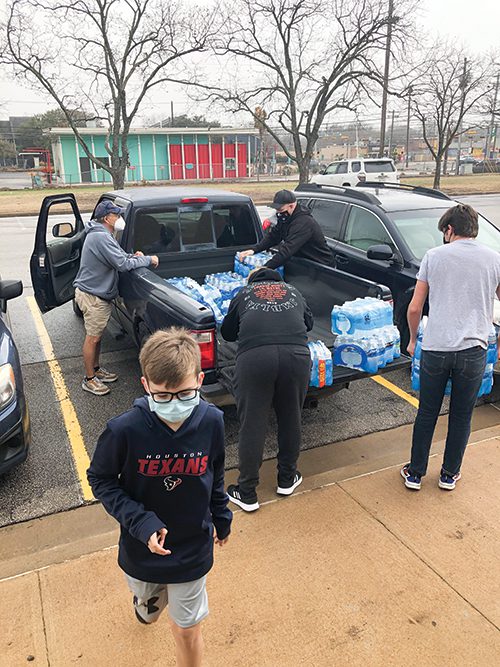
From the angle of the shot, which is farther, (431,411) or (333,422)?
(333,422)

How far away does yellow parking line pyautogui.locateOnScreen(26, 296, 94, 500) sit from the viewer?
402 centimetres

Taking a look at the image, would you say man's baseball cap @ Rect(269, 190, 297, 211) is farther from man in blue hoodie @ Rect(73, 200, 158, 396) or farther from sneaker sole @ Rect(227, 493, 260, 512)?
sneaker sole @ Rect(227, 493, 260, 512)

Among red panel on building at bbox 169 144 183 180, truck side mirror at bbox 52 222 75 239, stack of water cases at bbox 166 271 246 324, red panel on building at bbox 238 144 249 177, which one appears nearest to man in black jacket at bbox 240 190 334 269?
stack of water cases at bbox 166 271 246 324

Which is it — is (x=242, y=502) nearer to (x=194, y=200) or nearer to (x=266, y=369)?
(x=266, y=369)

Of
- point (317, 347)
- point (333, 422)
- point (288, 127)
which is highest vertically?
point (288, 127)

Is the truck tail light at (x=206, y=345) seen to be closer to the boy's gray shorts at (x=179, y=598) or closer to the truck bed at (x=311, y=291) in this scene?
the truck bed at (x=311, y=291)

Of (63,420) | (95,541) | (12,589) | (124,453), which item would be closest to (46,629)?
(12,589)

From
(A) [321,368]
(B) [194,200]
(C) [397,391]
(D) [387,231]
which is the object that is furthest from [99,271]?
(D) [387,231]

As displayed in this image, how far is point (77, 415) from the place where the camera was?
4906mm

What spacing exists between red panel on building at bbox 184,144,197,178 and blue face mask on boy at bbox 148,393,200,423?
4737 centimetres

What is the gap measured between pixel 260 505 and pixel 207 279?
2.85m

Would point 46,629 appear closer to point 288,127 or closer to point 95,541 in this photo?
point 95,541

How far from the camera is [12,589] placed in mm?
2873

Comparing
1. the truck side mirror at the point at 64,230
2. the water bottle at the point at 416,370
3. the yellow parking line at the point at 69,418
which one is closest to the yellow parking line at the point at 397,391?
the water bottle at the point at 416,370
